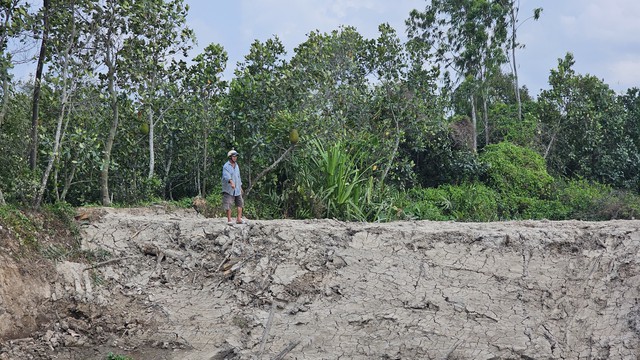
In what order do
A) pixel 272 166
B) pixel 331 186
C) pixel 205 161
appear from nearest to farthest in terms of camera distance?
pixel 331 186, pixel 272 166, pixel 205 161

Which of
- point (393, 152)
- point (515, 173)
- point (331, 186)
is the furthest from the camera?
point (515, 173)

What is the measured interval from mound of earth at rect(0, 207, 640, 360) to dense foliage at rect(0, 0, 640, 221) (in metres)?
1.61

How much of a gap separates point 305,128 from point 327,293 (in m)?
4.56

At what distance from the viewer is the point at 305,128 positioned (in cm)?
1245

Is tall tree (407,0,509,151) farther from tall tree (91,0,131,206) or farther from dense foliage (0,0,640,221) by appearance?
tall tree (91,0,131,206)

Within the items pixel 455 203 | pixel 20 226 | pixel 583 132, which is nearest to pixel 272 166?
pixel 20 226

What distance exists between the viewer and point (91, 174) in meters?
12.2

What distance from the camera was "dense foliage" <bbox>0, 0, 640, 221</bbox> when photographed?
10016 mm

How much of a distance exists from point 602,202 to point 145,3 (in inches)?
448

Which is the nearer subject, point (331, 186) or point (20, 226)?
point (20, 226)

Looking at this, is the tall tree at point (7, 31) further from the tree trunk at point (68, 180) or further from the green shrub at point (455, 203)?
the green shrub at point (455, 203)

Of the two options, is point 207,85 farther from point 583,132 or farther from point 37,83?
point 583,132

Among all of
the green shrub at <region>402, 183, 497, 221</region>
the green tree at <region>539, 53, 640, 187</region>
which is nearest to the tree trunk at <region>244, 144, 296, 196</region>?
the green shrub at <region>402, 183, 497, 221</region>

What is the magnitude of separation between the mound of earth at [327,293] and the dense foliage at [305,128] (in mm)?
1611
